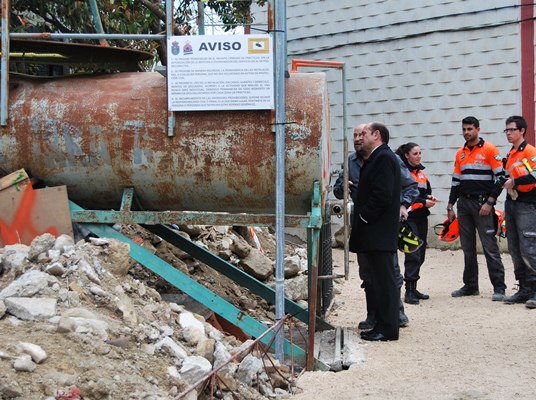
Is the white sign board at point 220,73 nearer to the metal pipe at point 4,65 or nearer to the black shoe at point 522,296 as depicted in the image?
the metal pipe at point 4,65

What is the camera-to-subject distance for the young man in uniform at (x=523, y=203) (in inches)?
336

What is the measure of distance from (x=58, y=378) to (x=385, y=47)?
10.9m

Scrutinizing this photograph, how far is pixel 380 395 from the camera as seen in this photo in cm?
521

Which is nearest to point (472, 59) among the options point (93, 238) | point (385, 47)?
point (385, 47)

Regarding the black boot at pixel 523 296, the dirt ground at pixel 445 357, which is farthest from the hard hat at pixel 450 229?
the black boot at pixel 523 296

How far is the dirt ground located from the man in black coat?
9.6 inches

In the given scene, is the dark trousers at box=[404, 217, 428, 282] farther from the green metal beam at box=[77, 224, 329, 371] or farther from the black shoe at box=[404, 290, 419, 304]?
the green metal beam at box=[77, 224, 329, 371]

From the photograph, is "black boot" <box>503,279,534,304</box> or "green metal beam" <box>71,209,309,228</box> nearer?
"green metal beam" <box>71,209,309,228</box>

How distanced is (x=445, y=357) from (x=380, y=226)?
1252 mm

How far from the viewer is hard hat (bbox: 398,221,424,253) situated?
8.17 meters

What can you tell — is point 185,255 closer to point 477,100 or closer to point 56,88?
point 56,88

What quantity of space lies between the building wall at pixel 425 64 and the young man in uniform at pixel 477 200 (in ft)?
11.3

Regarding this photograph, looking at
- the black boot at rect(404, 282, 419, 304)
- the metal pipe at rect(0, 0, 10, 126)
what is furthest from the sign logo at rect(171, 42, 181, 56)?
the black boot at rect(404, 282, 419, 304)

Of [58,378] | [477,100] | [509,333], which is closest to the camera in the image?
[58,378]
